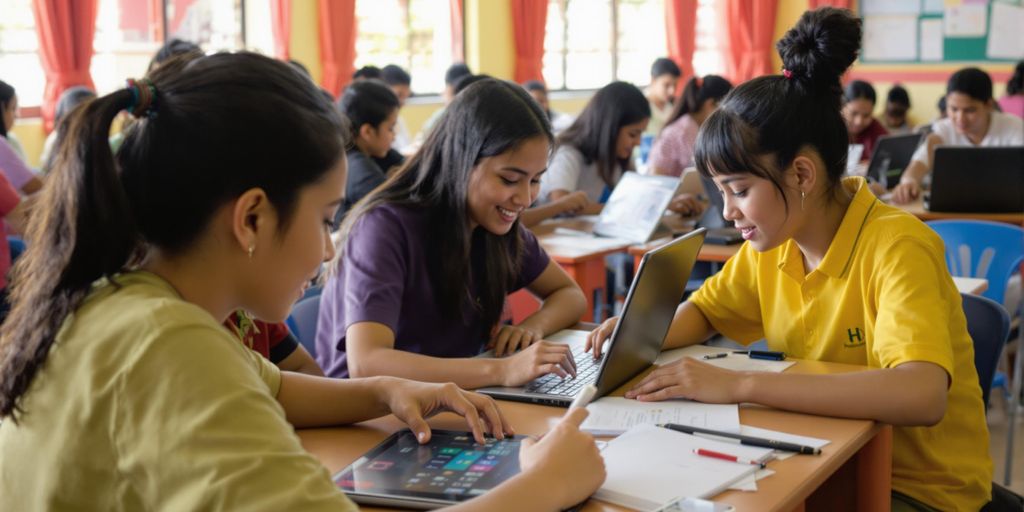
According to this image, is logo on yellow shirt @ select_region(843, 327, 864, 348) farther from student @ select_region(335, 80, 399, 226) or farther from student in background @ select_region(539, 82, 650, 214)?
student in background @ select_region(539, 82, 650, 214)

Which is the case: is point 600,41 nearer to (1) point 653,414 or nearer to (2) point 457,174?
(2) point 457,174

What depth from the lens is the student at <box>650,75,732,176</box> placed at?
4820 mm

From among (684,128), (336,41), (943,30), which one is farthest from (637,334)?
(943,30)

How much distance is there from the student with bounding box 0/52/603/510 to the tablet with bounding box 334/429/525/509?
117mm

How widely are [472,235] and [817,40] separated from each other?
0.74 meters

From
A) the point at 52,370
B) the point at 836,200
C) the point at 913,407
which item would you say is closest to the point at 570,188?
the point at 836,200

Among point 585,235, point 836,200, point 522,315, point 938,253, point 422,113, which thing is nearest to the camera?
point 938,253

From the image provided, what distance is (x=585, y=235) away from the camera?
11.9ft

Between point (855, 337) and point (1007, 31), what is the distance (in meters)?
7.86

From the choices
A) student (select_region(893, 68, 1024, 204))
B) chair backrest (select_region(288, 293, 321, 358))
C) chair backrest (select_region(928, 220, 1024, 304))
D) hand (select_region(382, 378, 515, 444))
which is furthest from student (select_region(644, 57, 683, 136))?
hand (select_region(382, 378, 515, 444))

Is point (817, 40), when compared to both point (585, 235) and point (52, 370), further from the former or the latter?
point (585, 235)

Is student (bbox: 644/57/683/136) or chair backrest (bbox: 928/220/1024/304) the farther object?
student (bbox: 644/57/683/136)

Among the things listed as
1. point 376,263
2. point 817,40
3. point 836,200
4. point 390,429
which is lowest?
point 390,429

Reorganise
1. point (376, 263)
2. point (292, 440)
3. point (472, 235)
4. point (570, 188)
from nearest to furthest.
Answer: point (292, 440) → point (376, 263) → point (472, 235) → point (570, 188)
